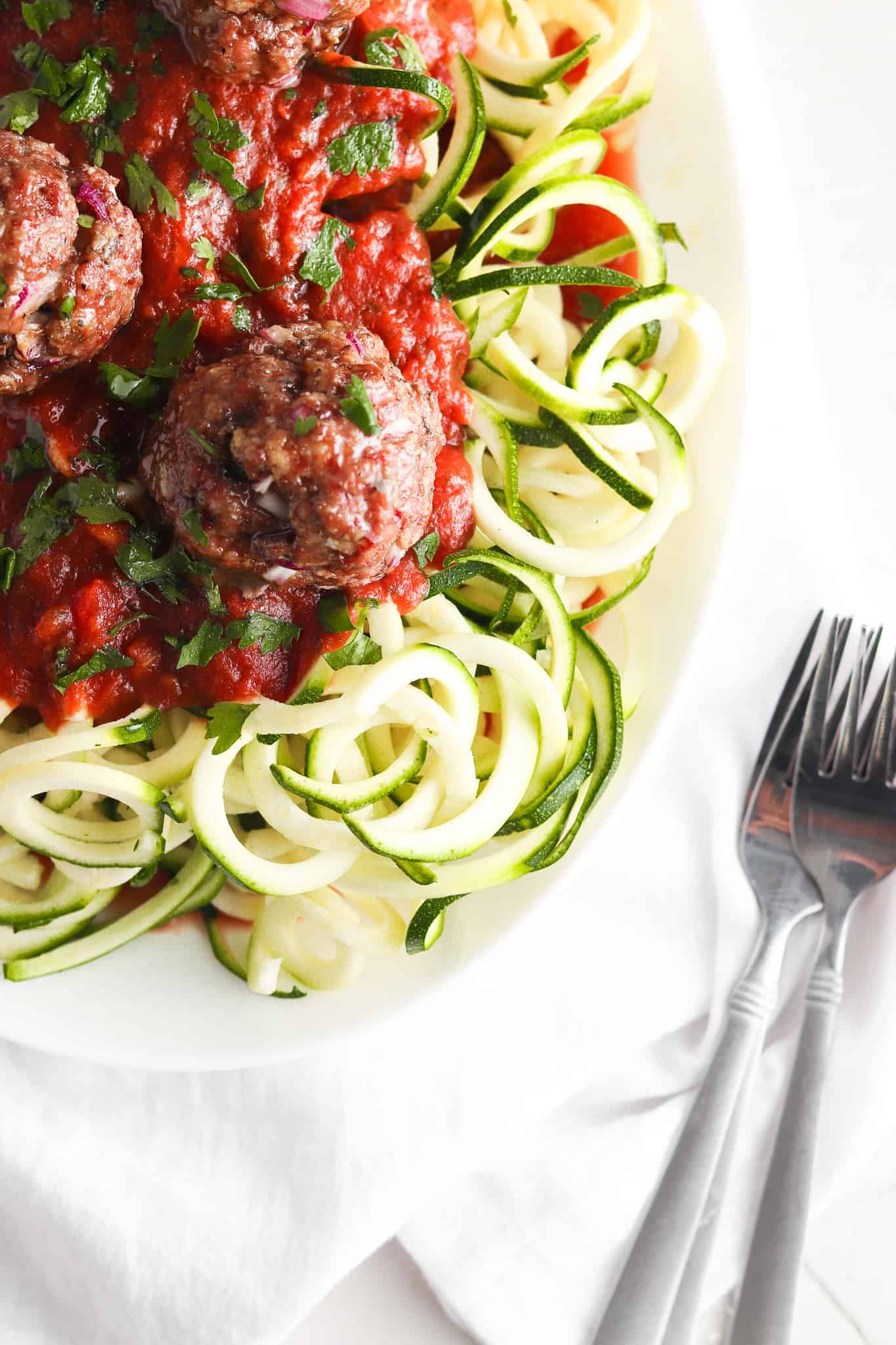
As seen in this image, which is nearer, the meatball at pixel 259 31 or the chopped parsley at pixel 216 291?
the meatball at pixel 259 31

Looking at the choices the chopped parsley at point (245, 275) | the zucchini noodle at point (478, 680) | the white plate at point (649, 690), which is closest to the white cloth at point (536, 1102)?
the white plate at point (649, 690)

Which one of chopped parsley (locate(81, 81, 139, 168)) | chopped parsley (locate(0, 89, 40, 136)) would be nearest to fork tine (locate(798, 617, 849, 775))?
chopped parsley (locate(81, 81, 139, 168))

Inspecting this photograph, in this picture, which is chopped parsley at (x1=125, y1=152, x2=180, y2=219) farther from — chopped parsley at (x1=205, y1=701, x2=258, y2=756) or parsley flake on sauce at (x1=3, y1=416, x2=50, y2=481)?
chopped parsley at (x1=205, y1=701, x2=258, y2=756)

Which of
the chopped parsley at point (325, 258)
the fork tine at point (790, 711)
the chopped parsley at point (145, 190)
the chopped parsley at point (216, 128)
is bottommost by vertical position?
the fork tine at point (790, 711)

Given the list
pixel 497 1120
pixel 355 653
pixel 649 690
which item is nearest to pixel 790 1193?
pixel 497 1120

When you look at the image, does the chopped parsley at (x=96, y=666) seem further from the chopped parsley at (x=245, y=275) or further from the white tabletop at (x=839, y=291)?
the white tabletop at (x=839, y=291)

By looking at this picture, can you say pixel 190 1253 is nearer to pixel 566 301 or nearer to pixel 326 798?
pixel 326 798
